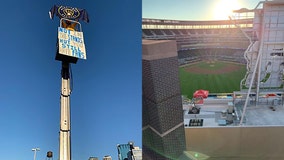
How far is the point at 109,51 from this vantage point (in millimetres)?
2713

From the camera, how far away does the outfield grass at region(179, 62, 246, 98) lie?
2449 millimetres

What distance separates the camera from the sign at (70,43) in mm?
1880

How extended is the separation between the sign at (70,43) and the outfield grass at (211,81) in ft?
2.99

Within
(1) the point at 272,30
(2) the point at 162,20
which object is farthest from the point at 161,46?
(1) the point at 272,30

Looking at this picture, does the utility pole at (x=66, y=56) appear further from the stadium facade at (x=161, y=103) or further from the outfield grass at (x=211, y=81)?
the outfield grass at (x=211, y=81)

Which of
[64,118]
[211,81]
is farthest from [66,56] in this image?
[211,81]

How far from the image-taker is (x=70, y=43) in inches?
75.8

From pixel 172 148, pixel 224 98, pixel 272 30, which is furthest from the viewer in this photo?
pixel 172 148

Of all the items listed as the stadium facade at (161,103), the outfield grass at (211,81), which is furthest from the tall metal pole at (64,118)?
the outfield grass at (211,81)

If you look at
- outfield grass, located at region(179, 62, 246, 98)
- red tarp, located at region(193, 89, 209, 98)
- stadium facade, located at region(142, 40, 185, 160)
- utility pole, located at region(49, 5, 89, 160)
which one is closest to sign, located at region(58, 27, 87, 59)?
utility pole, located at region(49, 5, 89, 160)

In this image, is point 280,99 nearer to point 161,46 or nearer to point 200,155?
point 200,155

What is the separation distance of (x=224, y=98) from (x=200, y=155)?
509 mm

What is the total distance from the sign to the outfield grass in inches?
35.8

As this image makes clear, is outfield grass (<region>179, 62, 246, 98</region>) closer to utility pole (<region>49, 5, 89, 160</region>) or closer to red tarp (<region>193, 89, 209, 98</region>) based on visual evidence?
red tarp (<region>193, 89, 209, 98</region>)
